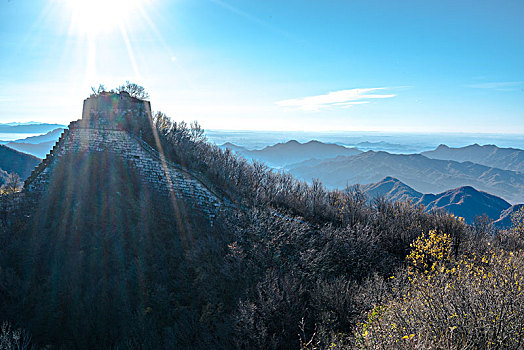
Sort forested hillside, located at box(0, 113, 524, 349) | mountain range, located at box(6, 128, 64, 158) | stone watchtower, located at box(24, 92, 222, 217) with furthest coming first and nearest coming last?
mountain range, located at box(6, 128, 64, 158)
stone watchtower, located at box(24, 92, 222, 217)
forested hillside, located at box(0, 113, 524, 349)

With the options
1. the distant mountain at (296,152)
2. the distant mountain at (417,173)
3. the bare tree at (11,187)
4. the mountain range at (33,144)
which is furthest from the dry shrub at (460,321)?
the distant mountain at (417,173)

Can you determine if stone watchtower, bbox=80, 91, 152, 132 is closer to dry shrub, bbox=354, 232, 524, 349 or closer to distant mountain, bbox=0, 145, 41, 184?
dry shrub, bbox=354, 232, 524, 349

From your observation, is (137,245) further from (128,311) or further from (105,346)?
(105,346)

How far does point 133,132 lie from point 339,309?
1141 centimetres

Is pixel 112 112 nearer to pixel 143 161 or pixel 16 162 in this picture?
pixel 143 161

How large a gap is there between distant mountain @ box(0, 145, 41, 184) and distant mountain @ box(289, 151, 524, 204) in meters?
106

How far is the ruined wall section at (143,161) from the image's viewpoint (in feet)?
37.5

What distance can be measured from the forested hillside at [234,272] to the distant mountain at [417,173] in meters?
123

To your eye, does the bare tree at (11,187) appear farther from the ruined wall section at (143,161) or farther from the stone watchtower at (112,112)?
the stone watchtower at (112,112)

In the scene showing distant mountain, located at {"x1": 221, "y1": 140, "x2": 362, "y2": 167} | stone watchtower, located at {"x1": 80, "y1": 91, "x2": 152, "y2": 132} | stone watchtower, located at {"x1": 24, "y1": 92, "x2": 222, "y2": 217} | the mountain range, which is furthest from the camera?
distant mountain, located at {"x1": 221, "y1": 140, "x2": 362, "y2": 167}

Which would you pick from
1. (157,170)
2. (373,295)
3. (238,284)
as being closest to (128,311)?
(238,284)

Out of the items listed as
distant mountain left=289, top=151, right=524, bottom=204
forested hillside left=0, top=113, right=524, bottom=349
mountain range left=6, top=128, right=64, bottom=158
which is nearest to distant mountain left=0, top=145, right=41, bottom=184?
mountain range left=6, top=128, right=64, bottom=158

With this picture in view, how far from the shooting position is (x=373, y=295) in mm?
6809

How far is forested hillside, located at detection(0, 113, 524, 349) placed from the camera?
16.1 ft
